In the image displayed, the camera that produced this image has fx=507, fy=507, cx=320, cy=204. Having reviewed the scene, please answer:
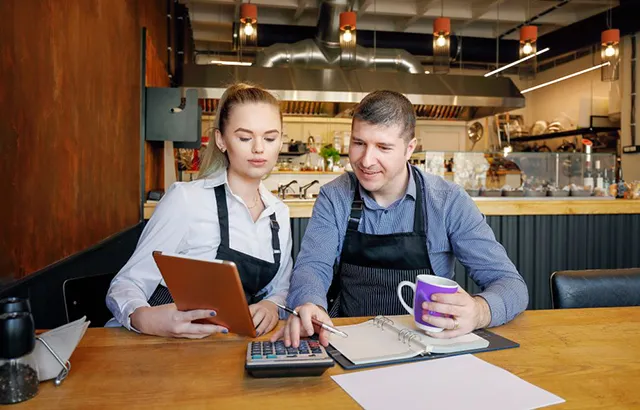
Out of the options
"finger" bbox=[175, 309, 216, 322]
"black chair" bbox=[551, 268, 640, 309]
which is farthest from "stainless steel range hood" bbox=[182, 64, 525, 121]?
"finger" bbox=[175, 309, 216, 322]

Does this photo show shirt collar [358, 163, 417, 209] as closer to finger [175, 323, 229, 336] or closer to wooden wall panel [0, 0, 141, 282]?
finger [175, 323, 229, 336]

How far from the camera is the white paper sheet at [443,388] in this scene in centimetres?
83

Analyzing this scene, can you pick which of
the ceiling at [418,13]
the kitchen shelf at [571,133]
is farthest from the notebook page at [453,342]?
the kitchen shelf at [571,133]

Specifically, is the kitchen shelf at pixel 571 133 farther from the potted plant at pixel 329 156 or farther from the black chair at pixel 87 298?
the black chair at pixel 87 298

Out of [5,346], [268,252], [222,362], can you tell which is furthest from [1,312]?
[268,252]

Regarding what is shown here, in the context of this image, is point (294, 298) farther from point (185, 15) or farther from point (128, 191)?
point (185, 15)

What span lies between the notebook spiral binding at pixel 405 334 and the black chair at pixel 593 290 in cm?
63

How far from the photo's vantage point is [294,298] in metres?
1.43

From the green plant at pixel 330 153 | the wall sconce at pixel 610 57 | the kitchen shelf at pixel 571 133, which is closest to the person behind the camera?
the wall sconce at pixel 610 57

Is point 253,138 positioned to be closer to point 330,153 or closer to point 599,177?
point 599,177

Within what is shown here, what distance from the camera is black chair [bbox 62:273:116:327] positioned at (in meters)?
1.50

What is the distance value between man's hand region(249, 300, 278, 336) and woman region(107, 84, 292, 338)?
0.14 metres

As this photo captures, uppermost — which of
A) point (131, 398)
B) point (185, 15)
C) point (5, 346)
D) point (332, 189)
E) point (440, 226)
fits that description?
point (185, 15)

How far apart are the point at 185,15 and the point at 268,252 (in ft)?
20.1
